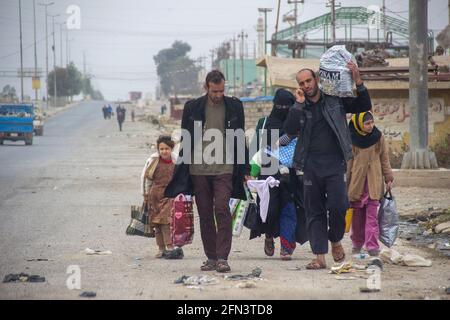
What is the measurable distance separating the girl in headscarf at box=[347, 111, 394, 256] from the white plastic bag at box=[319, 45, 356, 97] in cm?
121

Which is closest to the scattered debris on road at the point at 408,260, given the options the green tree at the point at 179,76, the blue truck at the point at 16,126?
the blue truck at the point at 16,126

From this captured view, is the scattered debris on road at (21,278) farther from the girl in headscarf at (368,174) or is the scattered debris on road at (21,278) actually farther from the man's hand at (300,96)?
the girl in headscarf at (368,174)

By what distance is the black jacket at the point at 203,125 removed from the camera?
29.8 feet

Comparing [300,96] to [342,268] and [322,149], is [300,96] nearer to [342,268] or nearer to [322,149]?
[322,149]

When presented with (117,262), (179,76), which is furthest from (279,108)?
(179,76)

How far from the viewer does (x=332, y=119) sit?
8852 mm

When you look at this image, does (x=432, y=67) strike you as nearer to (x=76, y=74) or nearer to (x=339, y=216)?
(x=339, y=216)

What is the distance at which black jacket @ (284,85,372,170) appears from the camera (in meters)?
8.84

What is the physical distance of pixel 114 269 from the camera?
910cm

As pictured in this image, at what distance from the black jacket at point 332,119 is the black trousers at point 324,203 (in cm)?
16

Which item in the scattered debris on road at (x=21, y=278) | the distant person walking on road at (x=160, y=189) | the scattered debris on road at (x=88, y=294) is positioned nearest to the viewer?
the scattered debris on road at (x=88, y=294)

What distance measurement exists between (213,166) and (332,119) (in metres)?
1.21

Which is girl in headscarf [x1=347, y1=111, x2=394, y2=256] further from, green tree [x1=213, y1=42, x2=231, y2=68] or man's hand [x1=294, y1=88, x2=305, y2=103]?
green tree [x1=213, y1=42, x2=231, y2=68]

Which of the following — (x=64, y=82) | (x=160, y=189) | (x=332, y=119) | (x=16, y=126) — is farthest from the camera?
(x=64, y=82)
